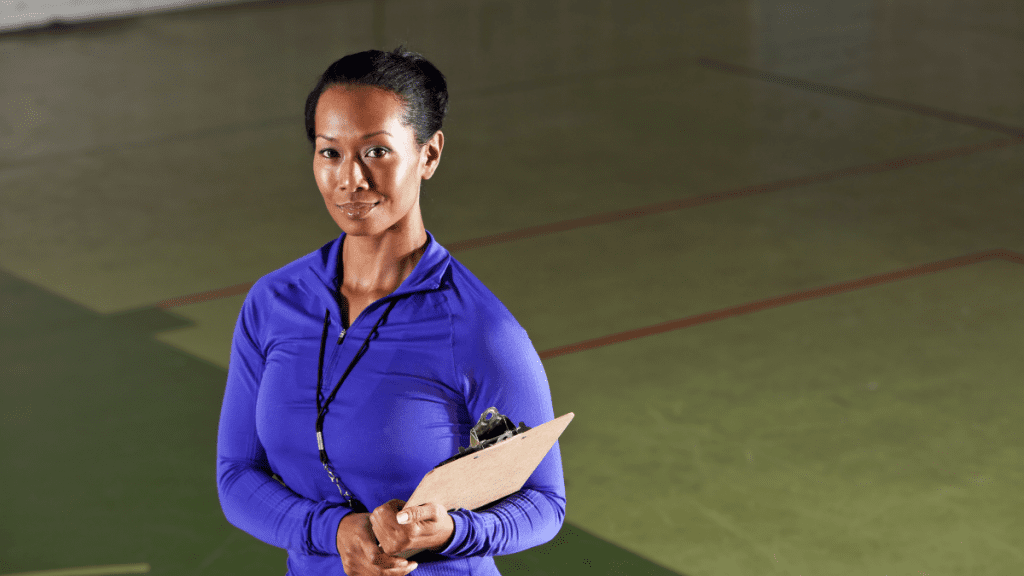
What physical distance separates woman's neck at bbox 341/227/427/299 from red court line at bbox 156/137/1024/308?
505 centimetres

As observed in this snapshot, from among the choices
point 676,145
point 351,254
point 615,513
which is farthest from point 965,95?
point 351,254

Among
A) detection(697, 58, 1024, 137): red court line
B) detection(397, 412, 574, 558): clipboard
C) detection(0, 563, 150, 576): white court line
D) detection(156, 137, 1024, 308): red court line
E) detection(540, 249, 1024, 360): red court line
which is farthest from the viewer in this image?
detection(697, 58, 1024, 137): red court line

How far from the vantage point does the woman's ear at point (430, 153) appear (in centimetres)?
177

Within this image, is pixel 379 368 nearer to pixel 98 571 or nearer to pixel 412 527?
pixel 412 527

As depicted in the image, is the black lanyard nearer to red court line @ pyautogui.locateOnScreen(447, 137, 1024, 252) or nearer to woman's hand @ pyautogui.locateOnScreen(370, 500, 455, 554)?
woman's hand @ pyautogui.locateOnScreen(370, 500, 455, 554)

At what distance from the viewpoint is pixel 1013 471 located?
4.81 metres

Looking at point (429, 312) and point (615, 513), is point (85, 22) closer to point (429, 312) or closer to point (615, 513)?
point (615, 513)

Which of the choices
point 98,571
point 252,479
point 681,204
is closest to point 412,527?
point 252,479

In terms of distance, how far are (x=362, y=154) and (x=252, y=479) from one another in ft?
1.73

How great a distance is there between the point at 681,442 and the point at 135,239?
4103mm

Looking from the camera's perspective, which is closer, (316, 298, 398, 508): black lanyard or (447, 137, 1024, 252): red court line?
(316, 298, 398, 508): black lanyard

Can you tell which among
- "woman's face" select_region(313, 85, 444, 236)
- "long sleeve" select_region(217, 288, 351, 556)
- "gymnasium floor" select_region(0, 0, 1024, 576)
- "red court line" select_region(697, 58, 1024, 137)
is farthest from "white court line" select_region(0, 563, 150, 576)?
"red court line" select_region(697, 58, 1024, 137)

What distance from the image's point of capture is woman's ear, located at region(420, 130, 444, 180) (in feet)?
5.80

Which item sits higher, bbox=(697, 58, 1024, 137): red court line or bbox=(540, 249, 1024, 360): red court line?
bbox=(697, 58, 1024, 137): red court line
